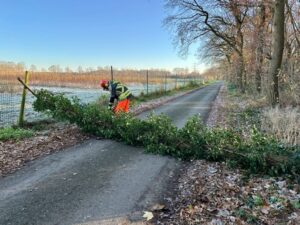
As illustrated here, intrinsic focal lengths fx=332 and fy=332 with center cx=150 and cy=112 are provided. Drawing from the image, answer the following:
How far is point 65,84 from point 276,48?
20.0 m

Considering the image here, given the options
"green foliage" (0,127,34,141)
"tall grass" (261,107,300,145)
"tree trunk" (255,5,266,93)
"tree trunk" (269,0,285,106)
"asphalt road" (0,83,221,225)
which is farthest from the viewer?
"tree trunk" (255,5,266,93)

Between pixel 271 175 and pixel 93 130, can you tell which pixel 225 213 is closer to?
pixel 271 175

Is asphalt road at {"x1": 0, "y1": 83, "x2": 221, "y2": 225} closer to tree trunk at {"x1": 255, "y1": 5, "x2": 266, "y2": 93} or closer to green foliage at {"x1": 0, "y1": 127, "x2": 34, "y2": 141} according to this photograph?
green foliage at {"x1": 0, "y1": 127, "x2": 34, "y2": 141}

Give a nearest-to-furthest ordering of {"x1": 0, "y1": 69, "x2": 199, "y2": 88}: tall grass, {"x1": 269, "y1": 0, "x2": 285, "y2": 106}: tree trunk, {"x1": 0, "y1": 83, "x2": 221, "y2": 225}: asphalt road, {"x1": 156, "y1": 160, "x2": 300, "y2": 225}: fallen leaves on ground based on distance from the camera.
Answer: {"x1": 156, "y1": 160, "x2": 300, "y2": 225}: fallen leaves on ground → {"x1": 0, "y1": 83, "x2": 221, "y2": 225}: asphalt road → {"x1": 269, "y1": 0, "x2": 285, "y2": 106}: tree trunk → {"x1": 0, "y1": 69, "x2": 199, "y2": 88}: tall grass

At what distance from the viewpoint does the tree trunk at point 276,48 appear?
1353cm

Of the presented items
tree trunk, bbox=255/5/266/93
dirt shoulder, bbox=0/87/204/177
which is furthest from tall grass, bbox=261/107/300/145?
tree trunk, bbox=255/5/266/93

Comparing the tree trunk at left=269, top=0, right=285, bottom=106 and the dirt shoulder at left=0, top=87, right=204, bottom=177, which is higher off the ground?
the tree trunk at left=269, top=0, right=285, bottom=106

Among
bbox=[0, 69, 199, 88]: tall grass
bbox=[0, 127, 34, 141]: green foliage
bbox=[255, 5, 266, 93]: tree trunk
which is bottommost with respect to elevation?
bbox=[0, 127, 34, 141]: green foliage

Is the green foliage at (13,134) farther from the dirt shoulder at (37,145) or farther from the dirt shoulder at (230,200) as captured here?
the dirt shoulder at (230,200)

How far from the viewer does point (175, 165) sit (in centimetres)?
723

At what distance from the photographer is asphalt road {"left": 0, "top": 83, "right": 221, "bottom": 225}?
472 centimetres

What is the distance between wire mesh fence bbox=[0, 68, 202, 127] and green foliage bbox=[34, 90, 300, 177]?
2.45 meters

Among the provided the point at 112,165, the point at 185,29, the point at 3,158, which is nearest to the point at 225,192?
the point at 112,165

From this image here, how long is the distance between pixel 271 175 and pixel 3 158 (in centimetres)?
562
